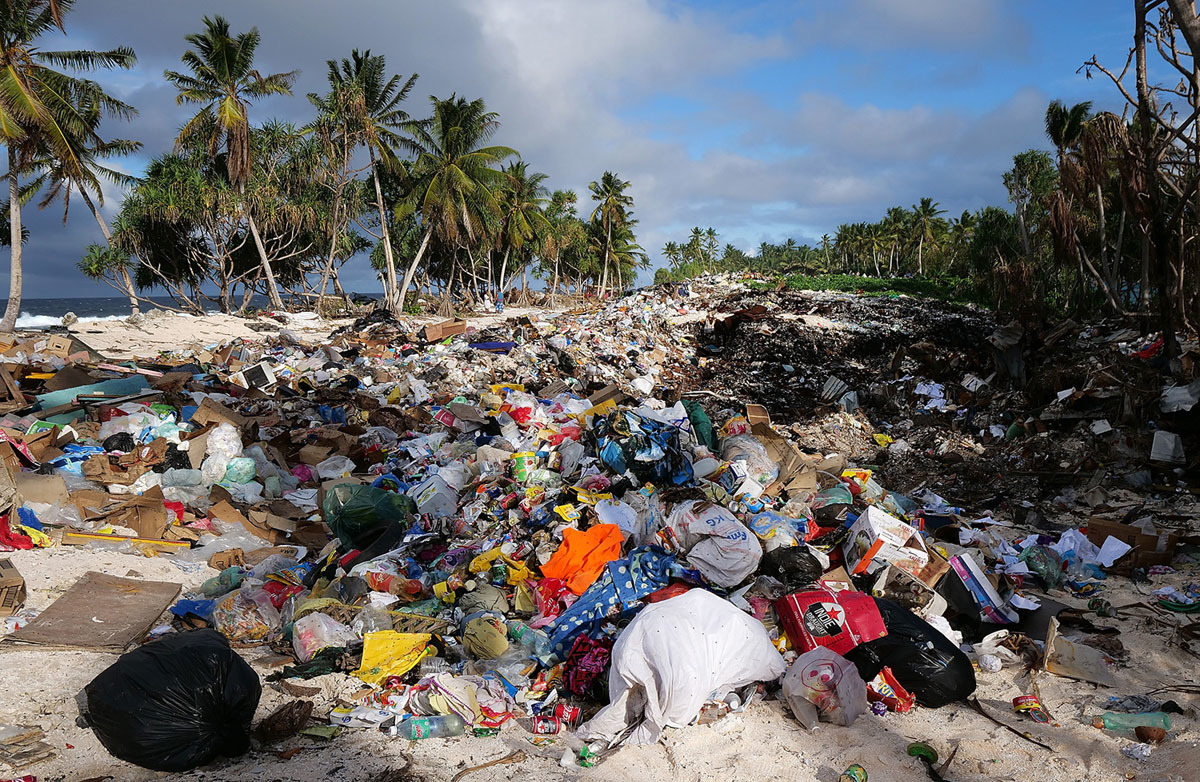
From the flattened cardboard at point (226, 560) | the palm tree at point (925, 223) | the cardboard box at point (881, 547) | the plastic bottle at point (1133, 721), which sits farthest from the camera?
the palm tree at point (925, 223)

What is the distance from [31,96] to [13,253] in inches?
161

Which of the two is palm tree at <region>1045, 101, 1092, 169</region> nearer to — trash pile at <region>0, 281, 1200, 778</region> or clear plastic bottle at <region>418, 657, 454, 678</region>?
trash pile at <region>0, 281, 1200, 778</region>

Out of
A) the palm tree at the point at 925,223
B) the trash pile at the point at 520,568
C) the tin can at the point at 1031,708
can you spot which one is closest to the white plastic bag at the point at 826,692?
the trash pile at the point at 520,568

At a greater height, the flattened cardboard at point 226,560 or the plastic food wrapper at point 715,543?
the plastic food wrapper at point 715,543

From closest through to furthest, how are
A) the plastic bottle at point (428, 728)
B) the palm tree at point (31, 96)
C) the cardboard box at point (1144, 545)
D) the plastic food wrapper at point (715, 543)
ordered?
1. the plastic bottle at point (428, 728)
2. the plastic food wrapper at point (715, 543)
3. the cardboard box at point (1144, 545)
4. the palm tree at point (31, 96)

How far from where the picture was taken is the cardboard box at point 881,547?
365 cm

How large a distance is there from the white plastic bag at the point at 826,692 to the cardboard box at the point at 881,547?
3.34 feet

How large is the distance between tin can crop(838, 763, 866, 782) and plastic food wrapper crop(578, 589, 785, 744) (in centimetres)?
55

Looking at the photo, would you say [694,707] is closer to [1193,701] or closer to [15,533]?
[1193,701]

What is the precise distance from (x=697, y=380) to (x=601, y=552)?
8.87 metres

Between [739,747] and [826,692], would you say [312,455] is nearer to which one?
[739,747]

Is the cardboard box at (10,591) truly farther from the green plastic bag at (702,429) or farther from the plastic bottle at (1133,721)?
the plastic bottle at (1133,721)

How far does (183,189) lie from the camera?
19.6 m

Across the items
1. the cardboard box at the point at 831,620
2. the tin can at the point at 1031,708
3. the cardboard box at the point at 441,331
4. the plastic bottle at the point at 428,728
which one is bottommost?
the plastic bottle at the point at 428,728
